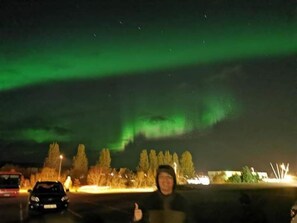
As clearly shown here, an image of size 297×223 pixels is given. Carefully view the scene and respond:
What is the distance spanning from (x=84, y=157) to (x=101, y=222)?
8813cm

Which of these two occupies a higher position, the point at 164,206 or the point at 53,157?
the point at 53,157

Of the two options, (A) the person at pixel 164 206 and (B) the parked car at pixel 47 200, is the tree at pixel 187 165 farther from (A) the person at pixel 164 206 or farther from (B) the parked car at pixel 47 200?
(A) the person at pixel 164 206

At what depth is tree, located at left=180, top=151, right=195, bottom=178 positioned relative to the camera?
12469 centimetres

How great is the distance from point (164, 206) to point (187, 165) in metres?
123

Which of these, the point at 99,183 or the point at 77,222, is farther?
the point at 99,183

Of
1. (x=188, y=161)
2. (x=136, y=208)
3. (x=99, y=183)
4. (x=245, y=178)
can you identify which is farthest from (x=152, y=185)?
(x=136, y=208)

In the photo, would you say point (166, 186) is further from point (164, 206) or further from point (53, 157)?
point (53, 157)

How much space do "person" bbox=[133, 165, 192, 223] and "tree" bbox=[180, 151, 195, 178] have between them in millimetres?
121034

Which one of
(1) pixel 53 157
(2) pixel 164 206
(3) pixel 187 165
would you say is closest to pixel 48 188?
(2) pixel 164 206

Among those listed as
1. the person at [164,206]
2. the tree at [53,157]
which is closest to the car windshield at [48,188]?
the person at [164,206]

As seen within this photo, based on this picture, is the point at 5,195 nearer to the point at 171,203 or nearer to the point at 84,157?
the point at 171,203

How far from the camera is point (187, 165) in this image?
414 ft

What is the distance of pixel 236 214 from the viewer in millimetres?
20078

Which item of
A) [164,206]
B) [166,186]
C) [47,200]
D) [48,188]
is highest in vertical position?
Result: [48,188]
